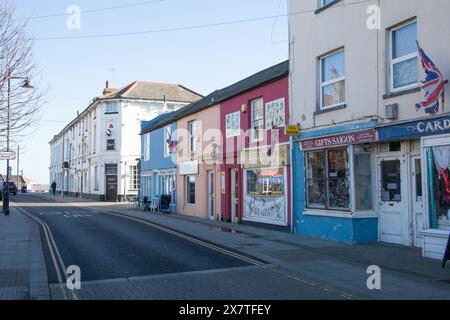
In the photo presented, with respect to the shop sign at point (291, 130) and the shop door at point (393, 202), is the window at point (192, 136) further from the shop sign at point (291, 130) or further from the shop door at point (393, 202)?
the shop door at point (393, 202)

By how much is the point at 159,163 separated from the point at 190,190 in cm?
536

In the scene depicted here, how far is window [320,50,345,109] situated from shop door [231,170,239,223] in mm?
6356

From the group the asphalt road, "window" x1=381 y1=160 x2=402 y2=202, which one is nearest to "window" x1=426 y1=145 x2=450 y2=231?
"window" x1=381 y1=160 x2=402 y2=202

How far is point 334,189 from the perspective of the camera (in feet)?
45.6

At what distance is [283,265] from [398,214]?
13.0 feet

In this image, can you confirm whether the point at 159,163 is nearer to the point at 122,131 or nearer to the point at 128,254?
the point at 122,131

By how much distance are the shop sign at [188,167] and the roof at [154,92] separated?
19590 mm

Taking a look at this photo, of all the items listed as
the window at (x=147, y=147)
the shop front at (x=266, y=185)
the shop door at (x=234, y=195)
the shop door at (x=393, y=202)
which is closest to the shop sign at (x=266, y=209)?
the shop front at (x=266, y=185)

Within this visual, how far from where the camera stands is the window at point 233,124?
63.8 ft

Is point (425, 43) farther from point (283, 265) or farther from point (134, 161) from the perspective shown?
point (134, 161)

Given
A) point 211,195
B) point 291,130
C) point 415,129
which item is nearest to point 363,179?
point 415,129

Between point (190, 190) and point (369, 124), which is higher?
point (369, 124)

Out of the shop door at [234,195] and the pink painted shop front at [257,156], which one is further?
the shop door at [234,195]
